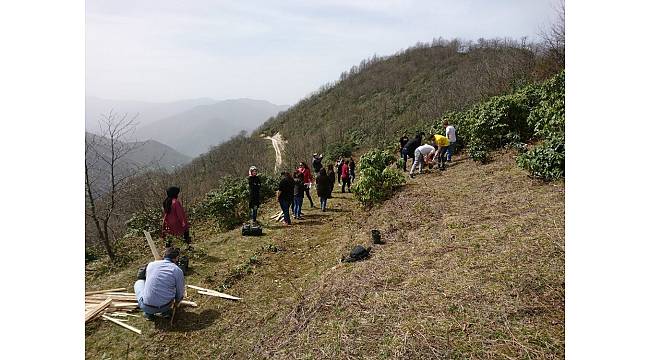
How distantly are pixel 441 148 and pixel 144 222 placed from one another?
33.6ft

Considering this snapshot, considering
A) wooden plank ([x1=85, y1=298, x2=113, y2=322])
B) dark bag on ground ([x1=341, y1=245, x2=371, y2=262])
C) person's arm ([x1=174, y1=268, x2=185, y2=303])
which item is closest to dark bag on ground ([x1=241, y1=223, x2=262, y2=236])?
dark bag on ground ([x1=341, y1=245, x2=371, y2=262])

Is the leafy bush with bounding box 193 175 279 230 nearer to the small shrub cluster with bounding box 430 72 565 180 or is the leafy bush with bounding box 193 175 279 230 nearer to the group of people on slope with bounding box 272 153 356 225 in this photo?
the group of people on slope with bounding box 272 153 356 225

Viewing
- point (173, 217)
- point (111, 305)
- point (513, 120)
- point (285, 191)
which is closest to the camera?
point (111, 305)

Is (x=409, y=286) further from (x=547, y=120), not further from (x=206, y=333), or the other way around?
(x=547, y=120)

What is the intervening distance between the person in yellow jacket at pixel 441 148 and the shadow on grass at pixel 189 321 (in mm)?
9085

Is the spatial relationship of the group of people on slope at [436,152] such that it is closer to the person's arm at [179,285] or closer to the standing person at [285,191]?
the standing person at [285,191]

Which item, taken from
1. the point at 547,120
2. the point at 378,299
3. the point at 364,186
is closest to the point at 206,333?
the point at 378,299

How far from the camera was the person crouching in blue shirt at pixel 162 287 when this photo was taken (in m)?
5.53

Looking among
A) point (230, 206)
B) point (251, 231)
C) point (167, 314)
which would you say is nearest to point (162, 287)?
point (167, 314)

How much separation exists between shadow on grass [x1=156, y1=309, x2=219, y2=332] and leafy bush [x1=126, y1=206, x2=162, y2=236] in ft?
18.5

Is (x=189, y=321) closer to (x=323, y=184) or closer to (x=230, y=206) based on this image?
(x=230, y=206)

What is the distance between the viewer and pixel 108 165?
989 centimetres

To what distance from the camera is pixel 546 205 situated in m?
6.96

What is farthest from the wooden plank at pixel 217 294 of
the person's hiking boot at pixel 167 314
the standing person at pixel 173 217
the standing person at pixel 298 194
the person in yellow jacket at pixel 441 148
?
the person in yellow jacket at pixel 441 148
